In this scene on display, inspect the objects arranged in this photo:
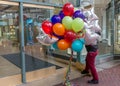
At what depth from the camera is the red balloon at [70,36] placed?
409 cm

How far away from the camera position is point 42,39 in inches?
169

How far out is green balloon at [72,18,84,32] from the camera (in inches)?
156

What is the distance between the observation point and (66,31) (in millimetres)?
4199

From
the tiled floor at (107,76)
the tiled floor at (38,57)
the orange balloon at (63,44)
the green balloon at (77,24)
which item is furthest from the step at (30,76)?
the green balloon at (77,24)

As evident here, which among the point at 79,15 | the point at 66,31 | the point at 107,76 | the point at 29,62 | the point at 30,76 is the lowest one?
the point at 107,76

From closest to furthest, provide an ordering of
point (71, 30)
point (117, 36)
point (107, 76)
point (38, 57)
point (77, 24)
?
point (77, 24)
point (71, 30)
point (107, 76)
point (38, 57)
point (117, 36)

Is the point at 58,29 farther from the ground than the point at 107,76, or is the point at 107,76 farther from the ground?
the point at 58,29

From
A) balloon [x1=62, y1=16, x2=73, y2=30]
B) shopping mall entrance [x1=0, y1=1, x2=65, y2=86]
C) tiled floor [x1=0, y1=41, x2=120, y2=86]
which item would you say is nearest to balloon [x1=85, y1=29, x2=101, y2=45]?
balloon [x1=62, y1=16, x2=73, y2=30]

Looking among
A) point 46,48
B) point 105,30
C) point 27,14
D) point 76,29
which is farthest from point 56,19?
point 105,30

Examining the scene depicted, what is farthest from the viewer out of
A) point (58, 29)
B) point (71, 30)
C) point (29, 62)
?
point (29, 62)

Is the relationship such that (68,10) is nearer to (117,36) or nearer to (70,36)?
(70,36)

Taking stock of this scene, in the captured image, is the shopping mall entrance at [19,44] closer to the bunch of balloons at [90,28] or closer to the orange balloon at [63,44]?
the orange balloon at [63,44]

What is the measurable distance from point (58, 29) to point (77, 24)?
407mm

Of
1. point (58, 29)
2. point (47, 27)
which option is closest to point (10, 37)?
point (47, 27)
